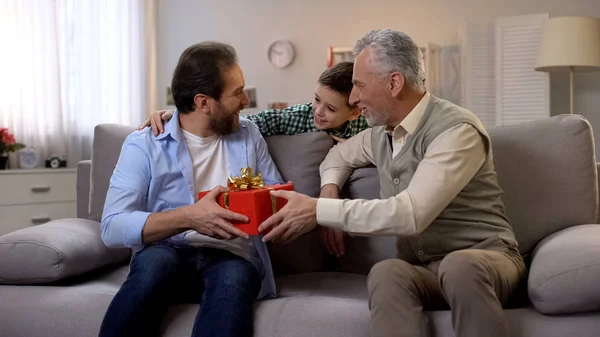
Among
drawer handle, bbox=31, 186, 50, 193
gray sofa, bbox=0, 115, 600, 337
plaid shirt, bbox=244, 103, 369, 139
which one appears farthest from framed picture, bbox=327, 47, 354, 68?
gray sofa, bbox=0, 115, 600, 337

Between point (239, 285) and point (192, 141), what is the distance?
537 millimetres

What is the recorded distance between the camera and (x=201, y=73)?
205cm

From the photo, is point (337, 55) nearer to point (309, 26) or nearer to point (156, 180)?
point (309, 26)

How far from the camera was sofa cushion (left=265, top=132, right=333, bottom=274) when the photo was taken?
2.22 meters

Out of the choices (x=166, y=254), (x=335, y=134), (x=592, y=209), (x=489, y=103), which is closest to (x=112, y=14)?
(x=489, y=103)

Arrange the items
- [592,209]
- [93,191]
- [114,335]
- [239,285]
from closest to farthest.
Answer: [114,335], [239,285], [592,209], [93,191]

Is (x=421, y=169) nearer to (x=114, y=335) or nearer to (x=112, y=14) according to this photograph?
(x=114, y=335)

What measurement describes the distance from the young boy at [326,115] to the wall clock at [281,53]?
296 centimetres

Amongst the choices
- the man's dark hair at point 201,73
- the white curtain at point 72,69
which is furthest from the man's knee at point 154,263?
the white curtain at point 72,69

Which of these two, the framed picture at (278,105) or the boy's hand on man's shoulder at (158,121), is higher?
the framed picture at (278,105)

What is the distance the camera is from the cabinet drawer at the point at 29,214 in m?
4.24

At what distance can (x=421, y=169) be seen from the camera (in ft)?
5.47

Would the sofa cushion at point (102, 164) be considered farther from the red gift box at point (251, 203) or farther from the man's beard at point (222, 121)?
the red gift box at point (251, 203)

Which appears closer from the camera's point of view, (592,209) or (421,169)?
(421,169)
